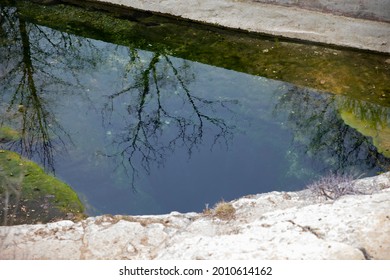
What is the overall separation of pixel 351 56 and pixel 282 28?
1216 mm

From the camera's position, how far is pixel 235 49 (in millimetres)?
8570

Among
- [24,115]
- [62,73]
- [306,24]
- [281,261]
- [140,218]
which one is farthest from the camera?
[306,24]

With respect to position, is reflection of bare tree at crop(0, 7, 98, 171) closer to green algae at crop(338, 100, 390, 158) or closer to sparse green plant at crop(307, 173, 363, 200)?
sparse green plant at crop(307, 173, 363, 200)

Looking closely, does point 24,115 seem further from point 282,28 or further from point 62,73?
point 282,28

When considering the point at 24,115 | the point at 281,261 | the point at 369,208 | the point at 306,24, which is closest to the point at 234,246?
the point at 281,261

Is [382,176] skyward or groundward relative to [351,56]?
groundward

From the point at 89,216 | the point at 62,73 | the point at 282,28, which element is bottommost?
the point at 89,216

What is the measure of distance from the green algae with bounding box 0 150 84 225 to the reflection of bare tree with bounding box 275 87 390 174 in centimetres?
291

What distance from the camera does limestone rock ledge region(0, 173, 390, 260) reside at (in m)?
4.19

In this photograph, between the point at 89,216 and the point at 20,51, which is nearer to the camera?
the point at 89,216

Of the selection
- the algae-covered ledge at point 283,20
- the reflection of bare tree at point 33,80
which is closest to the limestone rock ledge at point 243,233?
the reflection of bare tree at point 33,80

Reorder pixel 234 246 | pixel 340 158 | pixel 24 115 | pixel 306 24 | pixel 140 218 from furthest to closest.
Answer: pixel 306 24, pixel 24 115, pixel 340 158, pixel 140 218, pixel 234 246

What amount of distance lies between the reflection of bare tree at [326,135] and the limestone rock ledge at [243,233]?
2.91 ft

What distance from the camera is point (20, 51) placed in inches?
339
